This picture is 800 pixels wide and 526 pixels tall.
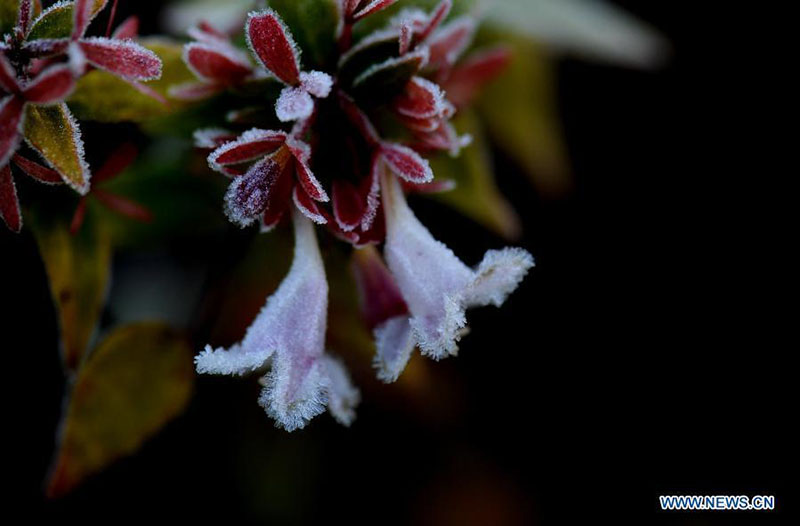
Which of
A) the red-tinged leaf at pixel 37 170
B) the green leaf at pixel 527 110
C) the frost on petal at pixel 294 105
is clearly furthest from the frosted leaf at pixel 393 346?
the green leaf at pixel 527 110

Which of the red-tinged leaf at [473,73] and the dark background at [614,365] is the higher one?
the red-tinged leaf at [473,73]

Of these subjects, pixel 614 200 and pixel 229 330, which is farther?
pixel 614 200

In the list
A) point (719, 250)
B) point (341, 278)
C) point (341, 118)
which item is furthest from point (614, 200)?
point (341, 118)

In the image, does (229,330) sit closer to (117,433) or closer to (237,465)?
(117,433)

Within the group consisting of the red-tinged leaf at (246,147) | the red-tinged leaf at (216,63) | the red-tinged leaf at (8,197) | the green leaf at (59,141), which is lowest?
the red-tinged leaf at (8,197)

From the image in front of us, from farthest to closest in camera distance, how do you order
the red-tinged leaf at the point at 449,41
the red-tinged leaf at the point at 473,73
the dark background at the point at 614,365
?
the dark background at the point at 614,365 → the red-tinged leaf at the point at 473,73 → the red-tinged leaf at the point at 449,41

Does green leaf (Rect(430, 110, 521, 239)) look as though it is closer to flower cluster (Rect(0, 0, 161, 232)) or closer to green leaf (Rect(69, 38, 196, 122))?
green leaf (Rect(69, 38, 196, 122))

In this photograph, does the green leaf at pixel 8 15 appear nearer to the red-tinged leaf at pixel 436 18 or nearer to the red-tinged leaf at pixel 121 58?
the red-tinged leaf at pixel 121 58
